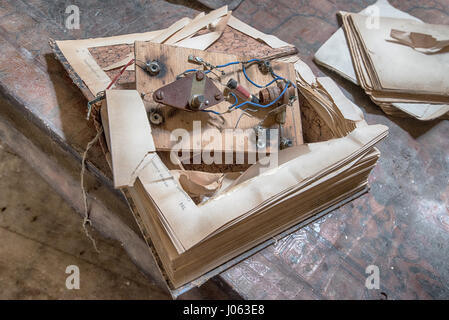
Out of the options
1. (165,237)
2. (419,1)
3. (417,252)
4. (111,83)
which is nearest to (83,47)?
(111,83)

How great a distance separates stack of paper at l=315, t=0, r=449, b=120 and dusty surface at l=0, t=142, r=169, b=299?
1.82m

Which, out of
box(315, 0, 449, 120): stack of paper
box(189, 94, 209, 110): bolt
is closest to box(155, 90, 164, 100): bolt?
box(189, 94, 209, 110): bolt

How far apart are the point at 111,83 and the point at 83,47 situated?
460mm

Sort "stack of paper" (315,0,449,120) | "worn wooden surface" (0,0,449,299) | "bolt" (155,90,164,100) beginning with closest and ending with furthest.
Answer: "bolt" (155,90,164,100)
"worn wooden surface" (0,0,449,299)
"stack of paper" (315,0,449,120)

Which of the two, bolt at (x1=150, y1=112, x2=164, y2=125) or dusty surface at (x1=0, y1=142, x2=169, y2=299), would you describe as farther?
dusty surface at (x1=0, y1=142, x2=169, y2=299)

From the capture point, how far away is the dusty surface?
86.0 inches

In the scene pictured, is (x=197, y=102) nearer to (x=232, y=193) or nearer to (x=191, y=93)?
(x=191, y=93)

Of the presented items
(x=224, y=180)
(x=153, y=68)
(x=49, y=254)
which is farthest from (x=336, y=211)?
(x=49, y=254)

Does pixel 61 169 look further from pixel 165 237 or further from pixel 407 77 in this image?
pixel 407 77

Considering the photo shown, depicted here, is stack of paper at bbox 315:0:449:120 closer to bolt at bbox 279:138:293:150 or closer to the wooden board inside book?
the wooden board inside book

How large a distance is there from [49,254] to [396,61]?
243cm

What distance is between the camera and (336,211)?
185cm

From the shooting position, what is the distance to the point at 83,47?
2051 mm

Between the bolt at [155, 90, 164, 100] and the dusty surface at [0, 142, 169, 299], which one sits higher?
the bolt at [155, 90, 164, 100]
